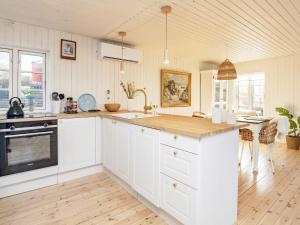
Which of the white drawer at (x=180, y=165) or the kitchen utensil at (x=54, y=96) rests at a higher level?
the kitchen utensil at (x=54, y=96)

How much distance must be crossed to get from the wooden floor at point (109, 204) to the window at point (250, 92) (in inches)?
122

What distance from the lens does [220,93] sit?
5605 millimetres

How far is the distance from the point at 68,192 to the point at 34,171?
1.72ft

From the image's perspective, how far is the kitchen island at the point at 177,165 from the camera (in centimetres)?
151

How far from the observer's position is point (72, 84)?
317 cm

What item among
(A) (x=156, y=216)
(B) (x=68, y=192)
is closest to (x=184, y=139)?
(A) (x=156, y=216)

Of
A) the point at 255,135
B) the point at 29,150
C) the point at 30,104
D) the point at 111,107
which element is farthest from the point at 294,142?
the point at 30,104

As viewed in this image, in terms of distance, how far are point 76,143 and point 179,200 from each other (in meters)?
1.76

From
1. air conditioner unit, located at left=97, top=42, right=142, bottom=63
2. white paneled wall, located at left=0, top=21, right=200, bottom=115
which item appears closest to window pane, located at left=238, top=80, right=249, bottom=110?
white paneled wall, located at left=0, top=21, right=200, bottom=115

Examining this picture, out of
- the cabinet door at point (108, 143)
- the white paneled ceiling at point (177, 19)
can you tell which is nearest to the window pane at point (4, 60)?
the white paneled ceiling at point (177, 19)

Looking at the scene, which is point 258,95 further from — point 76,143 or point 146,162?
point 76,143

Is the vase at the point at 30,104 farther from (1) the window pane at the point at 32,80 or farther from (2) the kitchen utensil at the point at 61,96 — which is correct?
(2) the kitchen utensil at the point at 61,96

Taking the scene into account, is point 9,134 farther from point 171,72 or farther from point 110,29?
point 171,72

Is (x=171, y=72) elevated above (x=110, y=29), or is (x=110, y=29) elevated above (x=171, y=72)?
(x=110, y=29)
